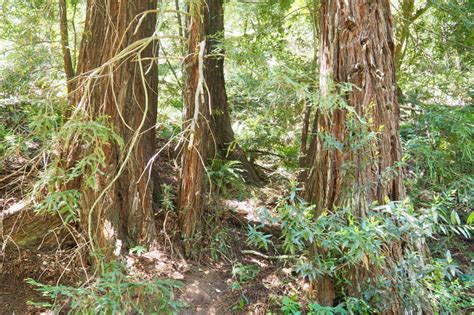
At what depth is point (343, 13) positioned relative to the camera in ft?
13.1

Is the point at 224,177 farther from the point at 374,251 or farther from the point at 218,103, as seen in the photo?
the point at 374,251

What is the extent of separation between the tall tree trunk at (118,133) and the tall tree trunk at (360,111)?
1.83 metres

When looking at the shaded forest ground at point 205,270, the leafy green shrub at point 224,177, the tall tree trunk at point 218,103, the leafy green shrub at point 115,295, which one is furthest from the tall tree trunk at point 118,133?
the tall tree trunk at point 218,103

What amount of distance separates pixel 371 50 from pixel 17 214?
152 inches

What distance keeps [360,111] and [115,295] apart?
8.47ft

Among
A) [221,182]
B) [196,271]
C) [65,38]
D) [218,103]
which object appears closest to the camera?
[196,271]

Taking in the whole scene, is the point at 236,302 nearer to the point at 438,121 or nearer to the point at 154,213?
the point at 154,213

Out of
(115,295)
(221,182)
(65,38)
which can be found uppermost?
(65,38)

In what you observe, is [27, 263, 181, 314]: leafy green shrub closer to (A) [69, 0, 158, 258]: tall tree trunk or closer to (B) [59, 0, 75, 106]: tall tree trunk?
(A) [69, 0, 158, 258]: tall tree trunk

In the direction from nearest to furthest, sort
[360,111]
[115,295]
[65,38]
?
[115,295] → [360,111] → [65,38]

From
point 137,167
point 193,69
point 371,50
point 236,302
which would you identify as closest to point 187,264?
point 236,302

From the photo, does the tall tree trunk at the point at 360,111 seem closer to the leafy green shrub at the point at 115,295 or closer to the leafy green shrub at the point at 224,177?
the leafy green shrub at the point at 115,295

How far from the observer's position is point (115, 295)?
341 centimetres

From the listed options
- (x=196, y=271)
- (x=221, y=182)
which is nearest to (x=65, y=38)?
(x=221, y=182)
